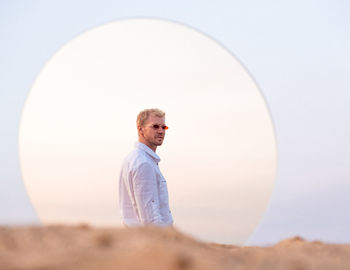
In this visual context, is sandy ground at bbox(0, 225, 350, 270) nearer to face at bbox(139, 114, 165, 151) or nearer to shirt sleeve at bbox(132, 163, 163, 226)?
shirt sleeve at bbox(132, 163, 163, 226)

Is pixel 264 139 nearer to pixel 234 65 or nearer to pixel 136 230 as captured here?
pixel 234 65

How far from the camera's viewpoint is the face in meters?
3.40

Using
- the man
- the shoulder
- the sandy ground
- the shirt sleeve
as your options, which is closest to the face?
the man

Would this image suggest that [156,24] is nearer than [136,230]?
No

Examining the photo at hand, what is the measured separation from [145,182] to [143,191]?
0.20 ft

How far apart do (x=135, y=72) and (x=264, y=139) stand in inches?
62.9

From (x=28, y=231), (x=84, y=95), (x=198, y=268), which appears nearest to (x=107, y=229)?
(x=28, y=231)

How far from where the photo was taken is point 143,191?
3.08 metres

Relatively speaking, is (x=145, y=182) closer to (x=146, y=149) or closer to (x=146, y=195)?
(x=146, y=195)

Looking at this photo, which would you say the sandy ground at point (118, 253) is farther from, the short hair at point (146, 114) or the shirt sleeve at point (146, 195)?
the short hair at point (146, 114)

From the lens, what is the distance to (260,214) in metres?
4.98

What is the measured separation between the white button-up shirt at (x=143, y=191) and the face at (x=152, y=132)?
0.06 m

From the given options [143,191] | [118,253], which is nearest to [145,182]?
[143,191]

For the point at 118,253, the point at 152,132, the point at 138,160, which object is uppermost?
the point at 152,132
